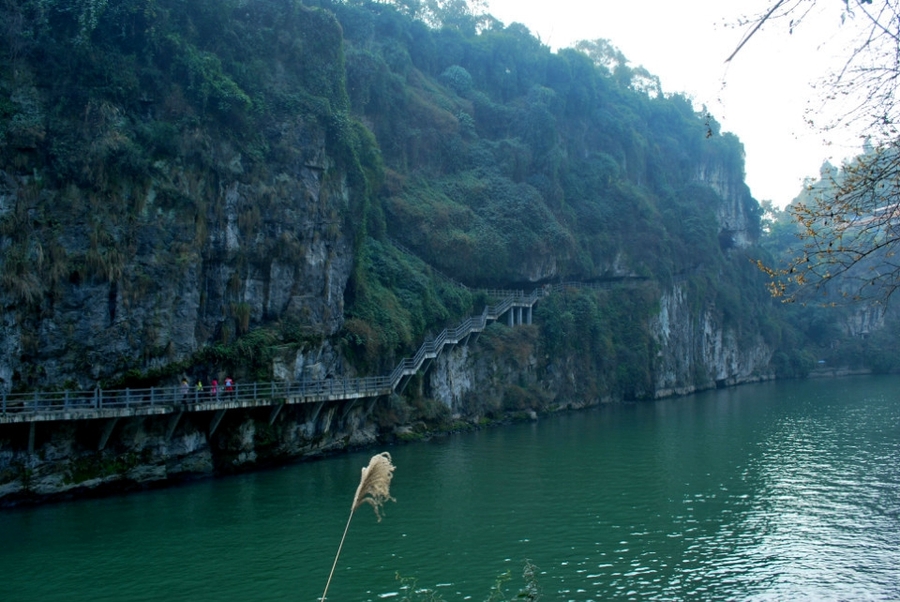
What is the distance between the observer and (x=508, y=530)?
18.1 metres

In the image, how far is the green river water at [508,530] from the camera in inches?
562

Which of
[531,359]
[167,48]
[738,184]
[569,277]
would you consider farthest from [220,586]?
[738,184]

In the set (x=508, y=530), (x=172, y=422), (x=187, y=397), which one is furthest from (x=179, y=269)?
(x=508, y=530)

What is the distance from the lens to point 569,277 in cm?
5400

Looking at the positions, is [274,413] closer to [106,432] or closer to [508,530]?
[106,432]

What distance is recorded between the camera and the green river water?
1427 cm

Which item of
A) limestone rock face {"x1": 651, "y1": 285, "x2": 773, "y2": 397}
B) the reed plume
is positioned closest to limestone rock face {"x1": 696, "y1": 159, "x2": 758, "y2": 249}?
limestone rock face {"x1": 651, "y1": 285, "x2": 773, "y2": 397}

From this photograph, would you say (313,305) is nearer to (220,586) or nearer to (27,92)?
(27,92)

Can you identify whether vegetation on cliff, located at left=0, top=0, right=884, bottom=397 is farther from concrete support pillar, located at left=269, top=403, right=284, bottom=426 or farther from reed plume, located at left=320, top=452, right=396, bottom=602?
reed plume, located at left=320, top=452, right=396, bottom=602

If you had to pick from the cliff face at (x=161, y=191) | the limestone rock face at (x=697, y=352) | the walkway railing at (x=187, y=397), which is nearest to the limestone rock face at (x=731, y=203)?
the limestone rock face at (x=697, y=352)

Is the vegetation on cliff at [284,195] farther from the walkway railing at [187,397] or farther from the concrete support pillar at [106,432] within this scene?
the concrete support pillar at [106,432]

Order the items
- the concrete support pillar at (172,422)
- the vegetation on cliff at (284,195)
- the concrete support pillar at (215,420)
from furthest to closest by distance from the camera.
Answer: the concrete support pillar at (215,420)
the concrete support pillar at (172,422)
the vegetation on cliff at (284,195)

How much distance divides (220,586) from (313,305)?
A: 17.3 meters

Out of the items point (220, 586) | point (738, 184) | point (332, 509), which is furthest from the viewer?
point (738, 184)
